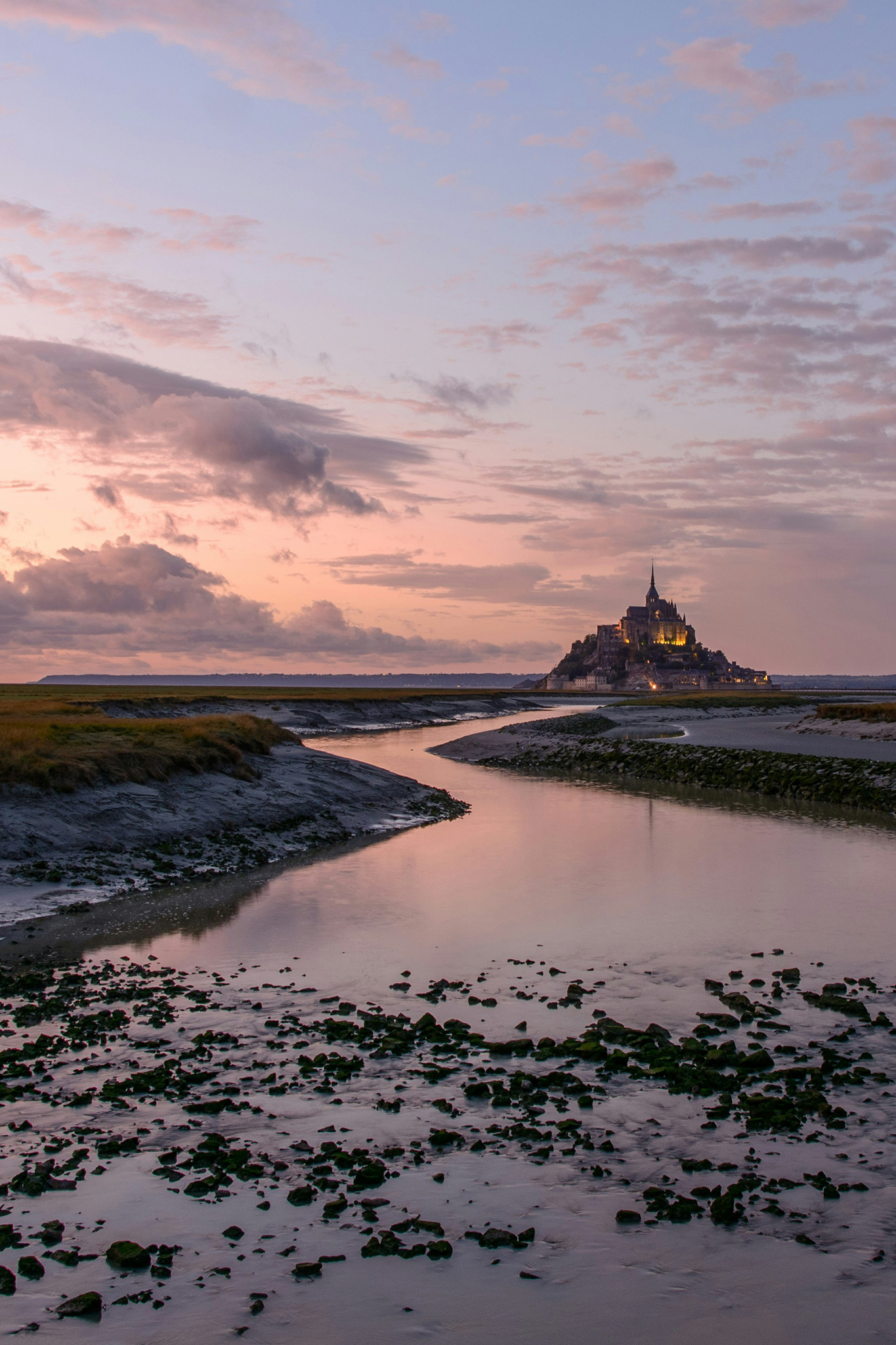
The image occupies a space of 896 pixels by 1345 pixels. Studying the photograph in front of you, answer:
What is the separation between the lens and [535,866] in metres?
27.8

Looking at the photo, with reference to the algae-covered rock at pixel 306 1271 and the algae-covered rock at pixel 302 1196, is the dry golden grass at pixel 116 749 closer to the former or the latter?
the algae-covered rock at pixel 302 1196

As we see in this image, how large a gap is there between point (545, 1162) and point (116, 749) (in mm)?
26132

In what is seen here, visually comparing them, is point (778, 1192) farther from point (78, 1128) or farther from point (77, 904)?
point (77, 904)

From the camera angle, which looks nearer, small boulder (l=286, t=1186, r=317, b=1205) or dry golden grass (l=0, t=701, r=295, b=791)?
small boulder (l=286, t=1186, r=317, b=1205)

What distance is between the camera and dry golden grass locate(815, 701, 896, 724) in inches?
2828

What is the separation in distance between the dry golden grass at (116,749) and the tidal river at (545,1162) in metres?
10.3

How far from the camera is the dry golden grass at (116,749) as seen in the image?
28609mm

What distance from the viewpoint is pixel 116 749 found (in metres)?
32.8

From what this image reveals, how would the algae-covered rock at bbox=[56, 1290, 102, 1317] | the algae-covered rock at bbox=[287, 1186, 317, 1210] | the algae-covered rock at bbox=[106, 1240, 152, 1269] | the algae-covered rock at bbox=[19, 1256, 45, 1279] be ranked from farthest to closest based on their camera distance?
the algae-covered rock at bbox=[287, 1186, 317, 1210], the algae-covered rock at bbox=[106, 1240, 152, 1269], the algae-covered rock at bbox=[19, 1256, 45, 1279], the algae-covered rock at bbox=[56, 1290, 102, 1317]

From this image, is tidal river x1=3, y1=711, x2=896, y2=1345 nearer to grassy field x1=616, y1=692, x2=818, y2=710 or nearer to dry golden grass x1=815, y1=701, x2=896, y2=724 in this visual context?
dry golden grass x1=815, y1=701, x2=896, y2=724

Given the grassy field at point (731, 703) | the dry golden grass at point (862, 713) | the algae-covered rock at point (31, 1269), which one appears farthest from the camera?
the grassy field at point (731, 703)

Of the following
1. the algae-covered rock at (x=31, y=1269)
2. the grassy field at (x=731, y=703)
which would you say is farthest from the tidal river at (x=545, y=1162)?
the grassy field at (x=731, y=703)

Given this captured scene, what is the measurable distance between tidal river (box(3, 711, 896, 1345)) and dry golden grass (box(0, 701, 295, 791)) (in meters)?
10.3

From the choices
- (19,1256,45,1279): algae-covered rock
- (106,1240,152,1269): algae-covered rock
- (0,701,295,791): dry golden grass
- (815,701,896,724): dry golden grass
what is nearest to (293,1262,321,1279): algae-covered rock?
(106,1240,152,1269): algae-covered rock
